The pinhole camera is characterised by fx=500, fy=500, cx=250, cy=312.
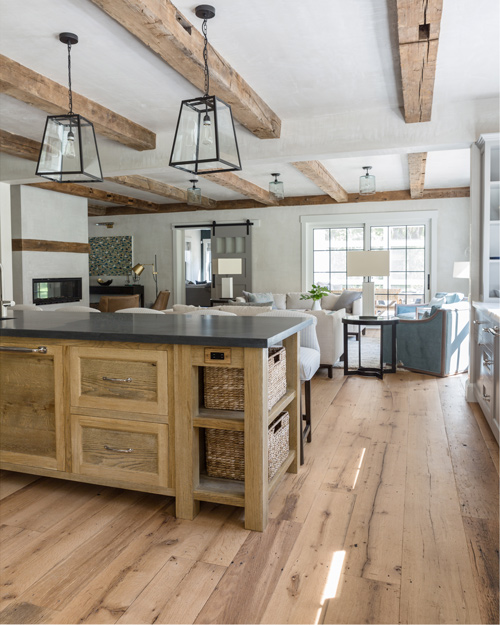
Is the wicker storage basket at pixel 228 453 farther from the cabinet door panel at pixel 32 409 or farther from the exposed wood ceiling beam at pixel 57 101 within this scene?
the exposed wood ceiling beam at pixel 57 101

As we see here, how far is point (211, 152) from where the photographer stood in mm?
2455

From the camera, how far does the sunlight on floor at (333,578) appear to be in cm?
168

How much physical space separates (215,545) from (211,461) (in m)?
0.41

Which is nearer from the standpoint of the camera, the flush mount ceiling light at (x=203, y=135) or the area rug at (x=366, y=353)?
the flush mount ceiling light at (x=203, y=135)

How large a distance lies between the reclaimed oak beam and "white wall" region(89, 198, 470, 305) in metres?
2.55

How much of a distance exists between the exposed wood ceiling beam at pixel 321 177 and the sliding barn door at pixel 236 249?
2141 mm

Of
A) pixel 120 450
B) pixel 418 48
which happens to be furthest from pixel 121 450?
pixel 418 48

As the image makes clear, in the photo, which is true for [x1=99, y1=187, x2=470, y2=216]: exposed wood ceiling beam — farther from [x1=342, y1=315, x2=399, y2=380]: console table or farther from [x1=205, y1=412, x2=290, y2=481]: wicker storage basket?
[x1=205, y1=412, x2=290, y2=481]: wicker storage basket

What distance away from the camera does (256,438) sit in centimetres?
210

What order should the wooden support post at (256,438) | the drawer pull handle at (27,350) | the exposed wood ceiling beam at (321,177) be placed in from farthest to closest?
the exposed wood ceiling beam at (321,177)
the drawer pull handle at (27,350)
the wooden support post at (256,438)

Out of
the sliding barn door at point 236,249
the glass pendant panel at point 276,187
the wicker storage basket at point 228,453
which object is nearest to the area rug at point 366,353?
the glass pendant panel at point 276,187

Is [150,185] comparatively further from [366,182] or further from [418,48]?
[418,48]

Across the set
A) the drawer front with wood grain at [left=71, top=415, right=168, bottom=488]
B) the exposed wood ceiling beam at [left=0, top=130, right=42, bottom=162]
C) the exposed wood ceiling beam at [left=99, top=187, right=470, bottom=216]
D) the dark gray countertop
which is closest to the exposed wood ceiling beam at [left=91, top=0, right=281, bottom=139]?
the dark gray countertop

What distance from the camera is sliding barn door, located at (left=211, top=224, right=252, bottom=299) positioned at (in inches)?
399
